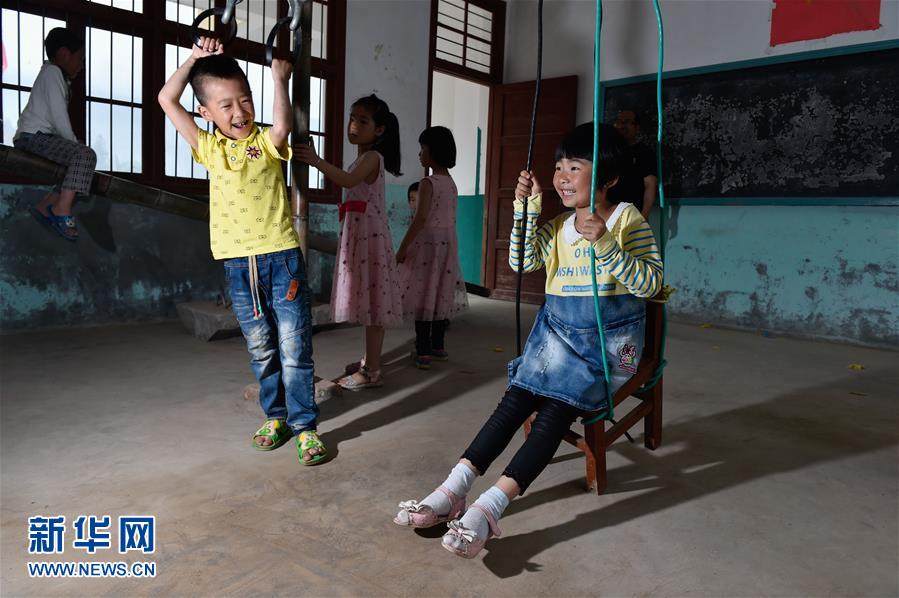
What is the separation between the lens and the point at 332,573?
1.30 m

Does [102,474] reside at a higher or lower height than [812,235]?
lower

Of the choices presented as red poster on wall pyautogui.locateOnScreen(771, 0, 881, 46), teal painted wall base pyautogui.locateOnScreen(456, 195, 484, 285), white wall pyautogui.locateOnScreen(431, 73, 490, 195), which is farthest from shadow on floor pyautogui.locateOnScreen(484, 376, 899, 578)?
white wall pyautogui.locateOnScreen(431, 73, 490, 195)

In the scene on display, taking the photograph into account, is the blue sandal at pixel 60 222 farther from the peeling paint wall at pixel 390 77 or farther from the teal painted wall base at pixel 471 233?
the teal painted wall base at pixel 471 233

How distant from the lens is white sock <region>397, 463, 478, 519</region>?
57.0 inches

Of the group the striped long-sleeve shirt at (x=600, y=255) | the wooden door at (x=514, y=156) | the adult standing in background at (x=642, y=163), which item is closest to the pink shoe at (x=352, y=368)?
the striped long-sleeve shirt at (x=600, y=255)

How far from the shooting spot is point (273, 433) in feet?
6.57

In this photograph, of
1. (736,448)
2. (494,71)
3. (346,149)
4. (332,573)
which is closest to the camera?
(332,573)

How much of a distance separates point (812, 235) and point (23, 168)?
4865 millimetres

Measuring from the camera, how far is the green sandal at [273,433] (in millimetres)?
1987

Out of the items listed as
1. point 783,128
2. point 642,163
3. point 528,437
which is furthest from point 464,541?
point 783,128

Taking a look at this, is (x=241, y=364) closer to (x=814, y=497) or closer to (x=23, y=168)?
(x=23, y=168)

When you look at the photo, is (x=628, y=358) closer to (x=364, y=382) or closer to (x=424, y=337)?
(x=364, y=382)

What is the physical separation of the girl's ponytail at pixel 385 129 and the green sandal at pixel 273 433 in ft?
3.79

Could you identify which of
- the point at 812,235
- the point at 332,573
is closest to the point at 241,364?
the point at 332,573
